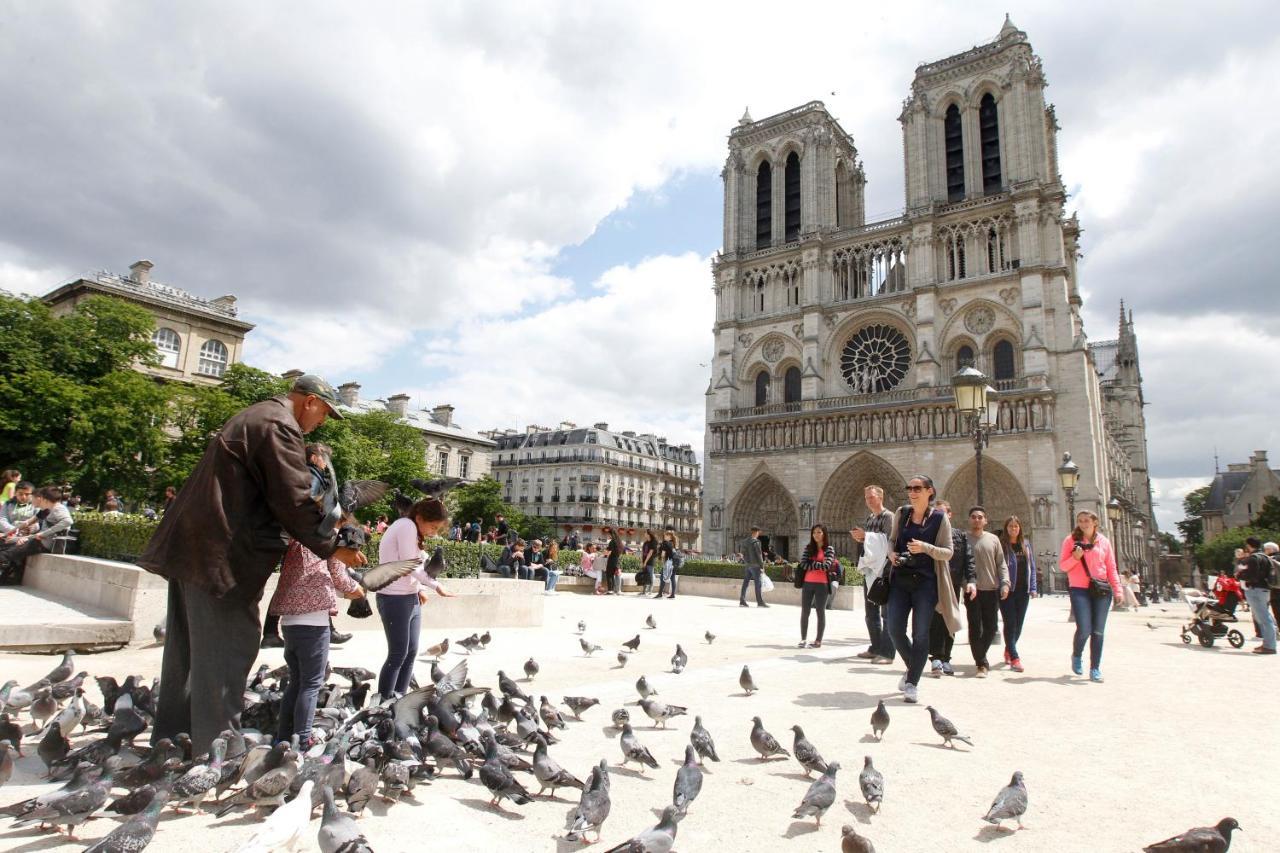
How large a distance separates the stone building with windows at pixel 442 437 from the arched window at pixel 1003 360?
31.4m

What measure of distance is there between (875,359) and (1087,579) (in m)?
29.4

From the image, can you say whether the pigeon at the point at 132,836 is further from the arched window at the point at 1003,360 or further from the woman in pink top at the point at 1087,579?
the arched window at the point at 1003,360

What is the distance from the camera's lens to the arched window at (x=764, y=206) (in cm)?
3934

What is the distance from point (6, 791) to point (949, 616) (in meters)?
5.45

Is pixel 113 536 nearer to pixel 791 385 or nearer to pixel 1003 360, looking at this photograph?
pixel 791 385

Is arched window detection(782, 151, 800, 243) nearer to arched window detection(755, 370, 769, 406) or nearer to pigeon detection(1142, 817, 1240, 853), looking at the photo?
arched window detection(755, 370, 769, 406)

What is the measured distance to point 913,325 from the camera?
3325 centimetres

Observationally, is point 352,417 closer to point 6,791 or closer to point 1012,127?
point 1012,127

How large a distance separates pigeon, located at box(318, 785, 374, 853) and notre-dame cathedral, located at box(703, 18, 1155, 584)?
29.2 m

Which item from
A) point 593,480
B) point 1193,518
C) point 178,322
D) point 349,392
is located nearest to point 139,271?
point 178,322

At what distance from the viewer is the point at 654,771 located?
3490 millimetres

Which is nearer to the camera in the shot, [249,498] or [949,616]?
[249,498]

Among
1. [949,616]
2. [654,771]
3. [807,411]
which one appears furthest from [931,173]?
[654,771]

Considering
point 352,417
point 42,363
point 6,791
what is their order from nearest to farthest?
point 6,791
point 42,363
point 352,417
